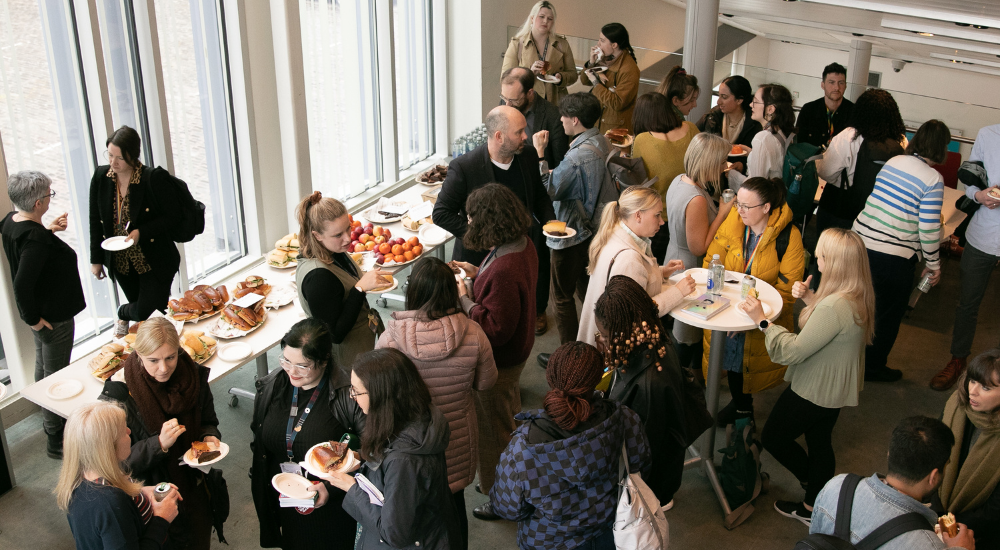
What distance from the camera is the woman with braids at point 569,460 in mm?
2391

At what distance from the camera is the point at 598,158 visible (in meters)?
4.63

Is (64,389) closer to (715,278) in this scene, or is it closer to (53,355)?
(53,355)

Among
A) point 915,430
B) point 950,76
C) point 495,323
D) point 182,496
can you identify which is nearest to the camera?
point 915,430

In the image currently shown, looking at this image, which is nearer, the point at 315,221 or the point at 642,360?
the point at 642,360

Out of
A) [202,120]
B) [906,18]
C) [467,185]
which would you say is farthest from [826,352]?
[906,18]

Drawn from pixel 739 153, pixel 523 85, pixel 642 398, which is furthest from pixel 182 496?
pixel 739 153

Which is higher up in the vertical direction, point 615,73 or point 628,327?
point 615,73

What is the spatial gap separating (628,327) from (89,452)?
6.16 ft

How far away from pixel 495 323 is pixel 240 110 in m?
2.91

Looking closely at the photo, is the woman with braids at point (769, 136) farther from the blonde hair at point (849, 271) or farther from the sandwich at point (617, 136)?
the blonde hair at point (849, 271)

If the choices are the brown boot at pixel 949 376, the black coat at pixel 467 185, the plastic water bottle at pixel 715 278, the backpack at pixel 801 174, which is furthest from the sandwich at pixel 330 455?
the brown boot at pixel 949 376

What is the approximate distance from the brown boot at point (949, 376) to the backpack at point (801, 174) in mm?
1382

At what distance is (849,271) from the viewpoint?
3240 millimetres

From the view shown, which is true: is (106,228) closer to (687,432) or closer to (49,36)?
(49,36)
